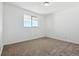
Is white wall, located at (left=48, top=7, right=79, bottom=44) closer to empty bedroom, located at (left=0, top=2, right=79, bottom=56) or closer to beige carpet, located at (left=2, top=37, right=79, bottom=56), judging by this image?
empty bedroom, located at (left=0, top=2, right=79, bottom=56)

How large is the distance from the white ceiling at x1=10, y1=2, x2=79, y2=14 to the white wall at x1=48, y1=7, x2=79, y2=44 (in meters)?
0.07

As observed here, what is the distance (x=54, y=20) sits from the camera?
1.63m

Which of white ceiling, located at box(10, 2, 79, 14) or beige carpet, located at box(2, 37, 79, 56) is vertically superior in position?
white ceiling, located at box(10, 2, 79, 14)

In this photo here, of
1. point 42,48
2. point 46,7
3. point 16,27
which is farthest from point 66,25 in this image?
point 16,27

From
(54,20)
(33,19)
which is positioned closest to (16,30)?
(33,19)

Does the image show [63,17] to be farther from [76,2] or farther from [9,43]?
[9,43]

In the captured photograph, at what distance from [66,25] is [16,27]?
843mm

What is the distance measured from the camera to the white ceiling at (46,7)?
152cm

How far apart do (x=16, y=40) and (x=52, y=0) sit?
875mm

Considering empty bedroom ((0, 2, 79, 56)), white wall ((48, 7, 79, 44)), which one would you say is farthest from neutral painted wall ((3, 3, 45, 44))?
white wall ((48, 7, 79, 44))

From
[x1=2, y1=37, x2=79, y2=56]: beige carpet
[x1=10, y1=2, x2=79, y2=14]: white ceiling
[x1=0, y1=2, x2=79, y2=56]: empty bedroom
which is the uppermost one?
[x1=10, y1=2, x2=79, y2=14]: white ceiling

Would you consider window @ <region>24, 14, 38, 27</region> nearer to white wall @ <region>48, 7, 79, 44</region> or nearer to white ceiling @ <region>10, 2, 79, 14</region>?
white ceiling @ <region>10, 2, 79, 14</region>

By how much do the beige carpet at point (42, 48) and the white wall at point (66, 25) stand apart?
0.10 metres

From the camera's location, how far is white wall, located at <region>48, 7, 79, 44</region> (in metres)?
1.55
